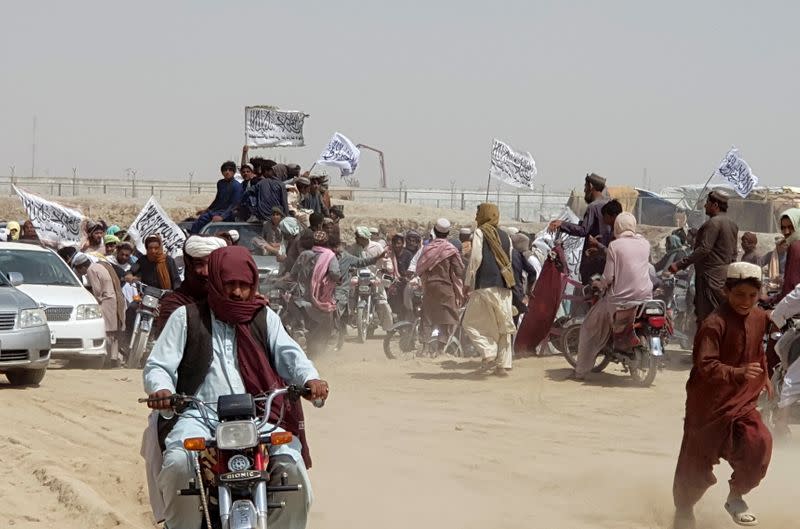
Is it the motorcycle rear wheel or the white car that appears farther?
the white car

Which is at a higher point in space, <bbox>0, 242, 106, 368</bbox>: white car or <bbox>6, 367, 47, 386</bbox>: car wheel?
<bbox>0, 242, 106, 368</bbox>: white car

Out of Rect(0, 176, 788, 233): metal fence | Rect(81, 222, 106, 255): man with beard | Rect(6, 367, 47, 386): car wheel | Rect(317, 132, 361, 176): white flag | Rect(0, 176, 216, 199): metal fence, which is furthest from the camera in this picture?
Rect(0, 176, 216, 199): metal fence

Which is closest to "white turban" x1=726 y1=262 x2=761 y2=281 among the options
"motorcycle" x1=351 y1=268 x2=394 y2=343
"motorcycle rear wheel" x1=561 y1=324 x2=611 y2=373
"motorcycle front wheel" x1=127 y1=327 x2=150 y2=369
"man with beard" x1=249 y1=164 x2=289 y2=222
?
"motorcycle rear wheel" x1=561 y1=324 x2=611 y2=373

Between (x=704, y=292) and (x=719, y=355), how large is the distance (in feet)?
25.0

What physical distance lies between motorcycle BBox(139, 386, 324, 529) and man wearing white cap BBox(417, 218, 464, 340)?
12089 millimetres

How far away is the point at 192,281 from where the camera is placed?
7133 millimetres

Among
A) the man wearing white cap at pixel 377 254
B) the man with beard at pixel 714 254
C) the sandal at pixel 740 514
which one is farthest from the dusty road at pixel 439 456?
the man wearing white cap at pixel 377 254

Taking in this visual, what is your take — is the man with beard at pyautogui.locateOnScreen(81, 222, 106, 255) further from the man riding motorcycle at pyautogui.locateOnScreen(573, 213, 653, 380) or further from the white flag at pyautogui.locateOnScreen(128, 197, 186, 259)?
the man riding motorcycle at pyautogui.locateOnScreen(573, 213, 653, 380)

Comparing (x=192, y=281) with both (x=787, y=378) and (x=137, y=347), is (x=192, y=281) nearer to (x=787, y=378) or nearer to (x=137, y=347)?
(x=787, y=378)

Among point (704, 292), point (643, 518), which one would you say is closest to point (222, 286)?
point (643, 518)

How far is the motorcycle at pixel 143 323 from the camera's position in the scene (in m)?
15.9

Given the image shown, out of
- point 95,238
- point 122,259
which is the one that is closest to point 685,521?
point 122,259

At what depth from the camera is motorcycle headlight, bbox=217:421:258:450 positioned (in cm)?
555

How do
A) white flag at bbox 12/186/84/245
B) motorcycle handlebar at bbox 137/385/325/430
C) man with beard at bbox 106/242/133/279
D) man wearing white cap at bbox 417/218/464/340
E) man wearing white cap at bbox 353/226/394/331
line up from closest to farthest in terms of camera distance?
motorcycle handlebar at bbox 137/385/325/430 → man wearing white cap at bbox 417/218/464/340 → man with beard at bbox 106/242/133/279 → man wearing white cap at bbox 353/226/394/331 → white flag at bbox 12/186/84/245
